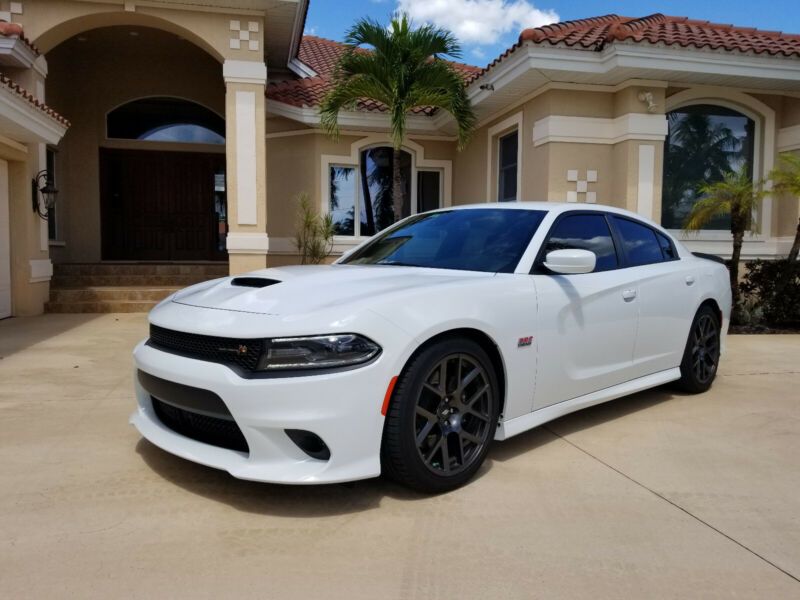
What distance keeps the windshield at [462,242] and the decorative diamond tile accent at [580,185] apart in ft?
19.3

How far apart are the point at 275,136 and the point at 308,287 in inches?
394

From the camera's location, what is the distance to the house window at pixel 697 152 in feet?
33.6

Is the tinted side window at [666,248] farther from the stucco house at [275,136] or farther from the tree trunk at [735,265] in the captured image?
the stucco house at [275,136]

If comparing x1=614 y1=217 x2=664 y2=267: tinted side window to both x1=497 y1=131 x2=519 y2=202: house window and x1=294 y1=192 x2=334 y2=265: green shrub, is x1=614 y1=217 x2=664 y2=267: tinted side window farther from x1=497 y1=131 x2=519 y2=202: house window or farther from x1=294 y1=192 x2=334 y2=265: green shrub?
x1=294 y1=192 x2=334 y2=265: green shrub

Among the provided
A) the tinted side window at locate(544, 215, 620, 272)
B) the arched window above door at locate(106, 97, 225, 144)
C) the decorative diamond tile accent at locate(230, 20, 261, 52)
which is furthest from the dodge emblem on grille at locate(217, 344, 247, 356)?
the arched window above door at locate(106, 97, 225, 144)

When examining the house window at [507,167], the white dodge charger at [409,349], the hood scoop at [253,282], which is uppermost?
the house window at [507,167]

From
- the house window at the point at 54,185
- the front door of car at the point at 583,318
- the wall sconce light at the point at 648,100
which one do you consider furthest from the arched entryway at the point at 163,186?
the front door of car at the point at 583,318

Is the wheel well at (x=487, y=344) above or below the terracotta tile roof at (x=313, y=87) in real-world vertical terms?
below

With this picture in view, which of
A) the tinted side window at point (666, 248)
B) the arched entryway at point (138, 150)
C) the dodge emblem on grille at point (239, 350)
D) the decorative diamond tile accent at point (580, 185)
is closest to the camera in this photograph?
the dodge emblem on grille at point (239, 350)

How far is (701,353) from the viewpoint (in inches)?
202

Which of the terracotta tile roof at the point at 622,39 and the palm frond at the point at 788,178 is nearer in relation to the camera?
the palm frond at the point at 788,178

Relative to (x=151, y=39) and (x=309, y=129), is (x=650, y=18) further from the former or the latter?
(x=151, y=39)

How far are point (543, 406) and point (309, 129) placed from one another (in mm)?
9797

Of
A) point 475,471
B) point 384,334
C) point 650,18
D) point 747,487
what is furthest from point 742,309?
point 384,334
